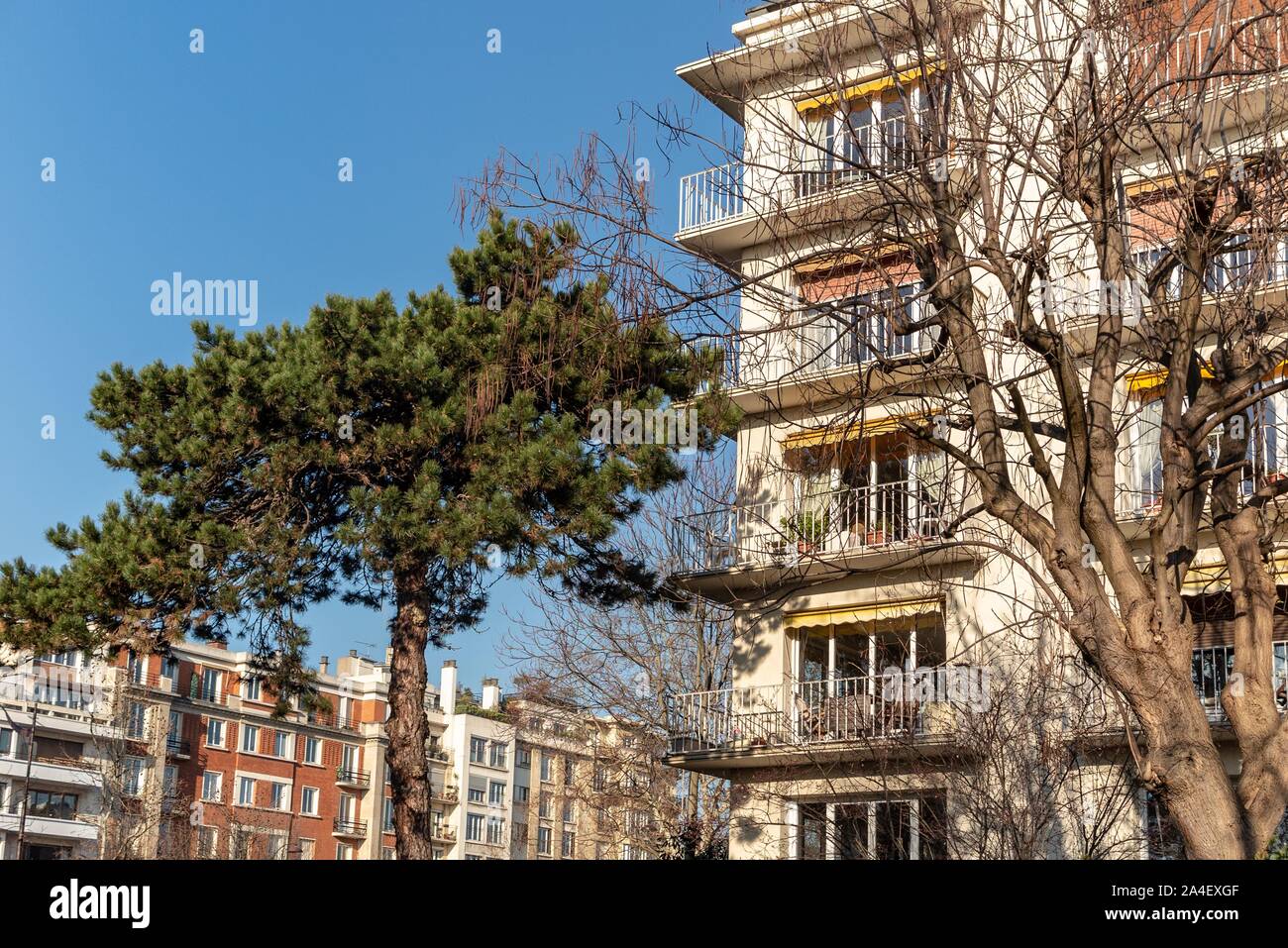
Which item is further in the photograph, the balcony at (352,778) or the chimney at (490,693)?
the chimney at (490,693)

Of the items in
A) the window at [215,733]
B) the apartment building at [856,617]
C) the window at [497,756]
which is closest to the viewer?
the apartment building at [856,617]

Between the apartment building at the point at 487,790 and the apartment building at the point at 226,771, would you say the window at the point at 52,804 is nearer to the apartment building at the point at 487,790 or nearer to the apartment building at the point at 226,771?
the apartment building at the point at 226,771

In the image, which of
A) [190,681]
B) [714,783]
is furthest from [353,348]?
[190,681]

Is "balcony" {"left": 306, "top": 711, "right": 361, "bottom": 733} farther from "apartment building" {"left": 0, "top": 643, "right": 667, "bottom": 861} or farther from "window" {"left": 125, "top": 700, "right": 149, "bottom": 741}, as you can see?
"window" {"left": 125, "top": 700, "right": 149, "bottom": 741}

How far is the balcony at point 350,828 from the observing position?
66.4 meters

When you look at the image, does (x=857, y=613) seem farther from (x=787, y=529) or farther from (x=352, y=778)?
(x=352, y=778)

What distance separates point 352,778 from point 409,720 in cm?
5316

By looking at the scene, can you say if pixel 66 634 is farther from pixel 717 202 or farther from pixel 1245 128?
pixel 1245 128

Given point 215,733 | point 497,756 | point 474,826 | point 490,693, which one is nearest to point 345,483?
point 215,733

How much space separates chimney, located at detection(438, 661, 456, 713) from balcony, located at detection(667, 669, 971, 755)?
A: 58.2 m

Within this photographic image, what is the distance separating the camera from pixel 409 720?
1759cm

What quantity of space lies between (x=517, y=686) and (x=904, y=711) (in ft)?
44.3

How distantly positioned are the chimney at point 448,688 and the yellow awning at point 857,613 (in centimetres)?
5990

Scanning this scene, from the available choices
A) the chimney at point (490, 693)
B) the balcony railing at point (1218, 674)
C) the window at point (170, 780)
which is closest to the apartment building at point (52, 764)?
the window at point (170, 780)
